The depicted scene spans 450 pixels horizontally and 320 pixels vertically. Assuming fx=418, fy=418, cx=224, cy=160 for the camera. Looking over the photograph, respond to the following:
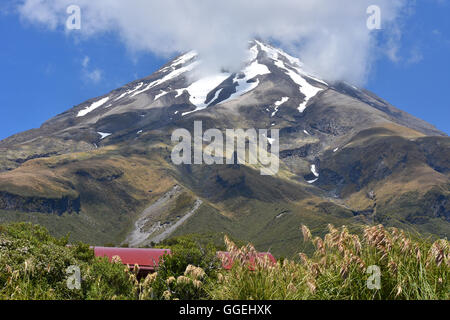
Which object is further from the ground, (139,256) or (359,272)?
(139,256)

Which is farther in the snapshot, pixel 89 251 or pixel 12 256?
pixel 89 251

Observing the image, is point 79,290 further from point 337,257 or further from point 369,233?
point 369,233

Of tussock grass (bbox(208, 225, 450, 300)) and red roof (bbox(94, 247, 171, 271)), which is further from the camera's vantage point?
red roof (bbox(94, 247, 171, 271))

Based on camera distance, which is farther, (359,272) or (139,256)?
(139,256)

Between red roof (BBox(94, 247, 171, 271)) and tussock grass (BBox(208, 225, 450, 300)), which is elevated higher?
red roof (BBox(94, 247, 171, 271))

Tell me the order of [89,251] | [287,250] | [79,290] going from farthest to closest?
[287,250]
[89,251]
[79,290]

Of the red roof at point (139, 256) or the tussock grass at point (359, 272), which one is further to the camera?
the red roof at point (139, 256)

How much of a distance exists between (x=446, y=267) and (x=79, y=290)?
33.7 feet

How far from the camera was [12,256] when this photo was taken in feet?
49.3

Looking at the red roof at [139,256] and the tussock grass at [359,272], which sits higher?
the red roof at [139,256]
